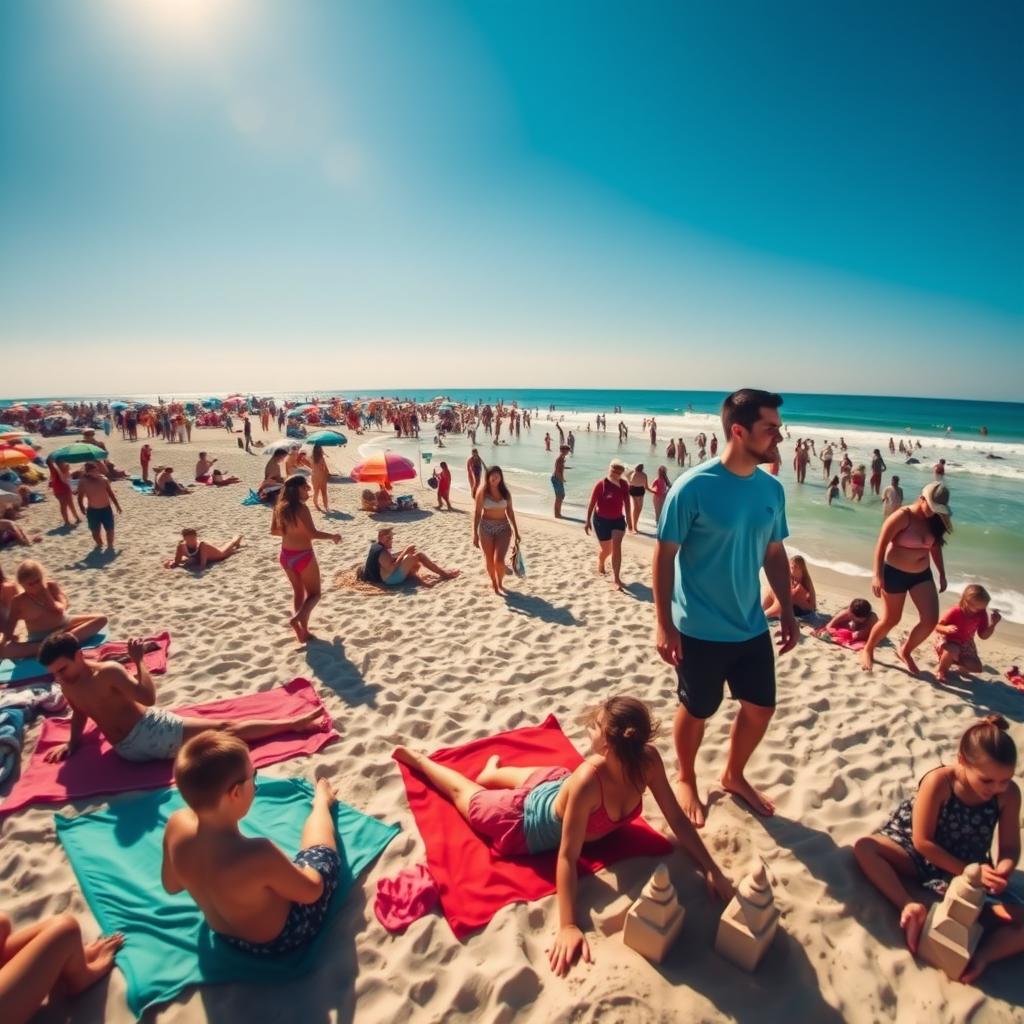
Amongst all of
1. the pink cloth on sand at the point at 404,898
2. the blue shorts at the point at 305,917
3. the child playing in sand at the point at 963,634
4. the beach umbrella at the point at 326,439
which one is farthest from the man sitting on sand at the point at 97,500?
the child playing in sand at the point at 963,634

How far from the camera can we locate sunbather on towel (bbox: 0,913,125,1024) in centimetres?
190

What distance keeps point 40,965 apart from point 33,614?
4.33 m

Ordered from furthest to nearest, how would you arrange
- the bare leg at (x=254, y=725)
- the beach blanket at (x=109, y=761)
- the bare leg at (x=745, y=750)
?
the bare leg at (x=254, y=725)
the beach blanket at (x=109, y=761)
the bare leg at (x=745, y=750)

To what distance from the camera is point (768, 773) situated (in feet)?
11.2

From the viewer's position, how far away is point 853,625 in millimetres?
5621

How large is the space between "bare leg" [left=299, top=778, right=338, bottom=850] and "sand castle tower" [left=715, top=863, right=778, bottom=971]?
1.83 meters

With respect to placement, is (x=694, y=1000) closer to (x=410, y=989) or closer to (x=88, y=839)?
(x=410, y=989)

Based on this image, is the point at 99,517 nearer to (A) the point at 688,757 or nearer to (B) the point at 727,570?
(A) the point at 688,757

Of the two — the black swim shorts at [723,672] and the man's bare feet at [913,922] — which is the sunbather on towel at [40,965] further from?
the man's bare feet at [913,922]

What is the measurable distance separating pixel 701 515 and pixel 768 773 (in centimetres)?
201

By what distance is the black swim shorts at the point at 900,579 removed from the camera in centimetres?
454

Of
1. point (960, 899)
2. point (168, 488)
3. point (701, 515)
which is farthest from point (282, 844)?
point (168, 488)

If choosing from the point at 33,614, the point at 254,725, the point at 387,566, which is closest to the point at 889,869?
the point at 254,725

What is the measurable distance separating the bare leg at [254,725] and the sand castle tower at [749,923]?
2933mm
